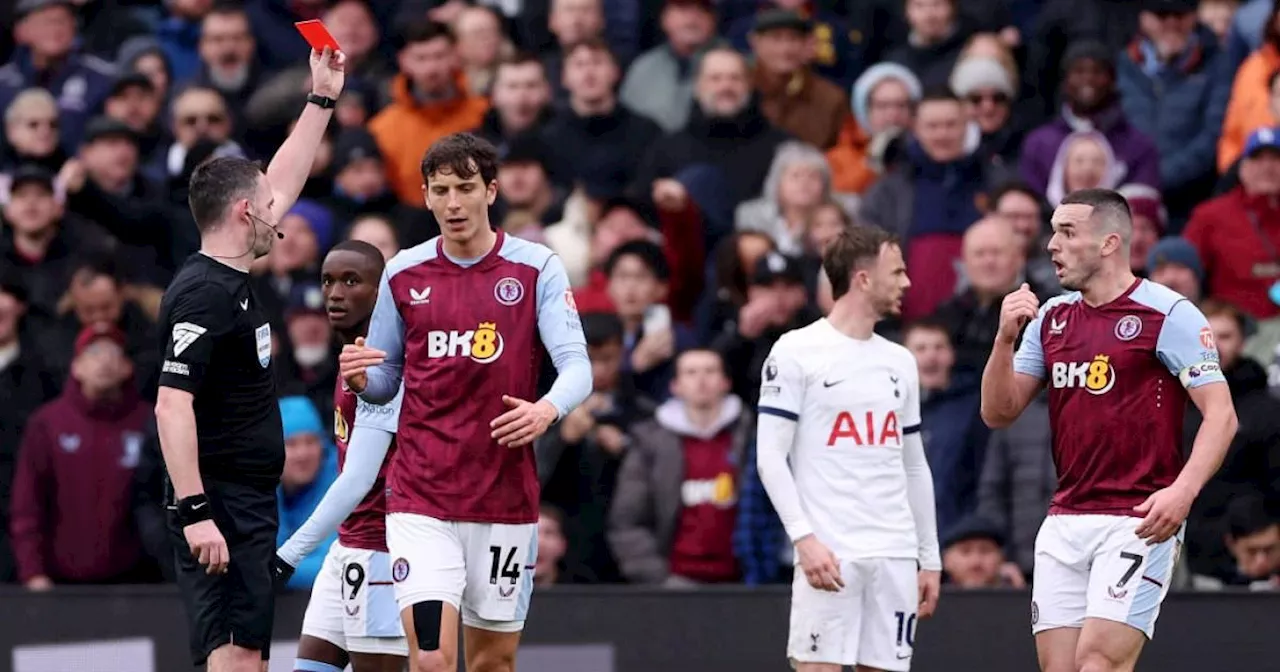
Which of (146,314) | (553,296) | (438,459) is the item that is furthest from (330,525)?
(146,314)

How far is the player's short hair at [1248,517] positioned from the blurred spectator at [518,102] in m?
5.79

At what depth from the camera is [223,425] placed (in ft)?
31.4

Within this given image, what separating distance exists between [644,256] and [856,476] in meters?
4.11

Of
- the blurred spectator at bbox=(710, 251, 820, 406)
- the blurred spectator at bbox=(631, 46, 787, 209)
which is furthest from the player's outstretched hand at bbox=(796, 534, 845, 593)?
the blurred spectator at bbox=(631, 46, 787, 209)

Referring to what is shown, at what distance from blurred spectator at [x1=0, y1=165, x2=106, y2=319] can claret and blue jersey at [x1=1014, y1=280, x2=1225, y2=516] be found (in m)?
7.91

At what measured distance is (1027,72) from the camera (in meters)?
16.4

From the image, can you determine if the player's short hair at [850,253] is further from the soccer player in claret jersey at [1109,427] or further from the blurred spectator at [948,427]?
the blurred spectator at [948,427]

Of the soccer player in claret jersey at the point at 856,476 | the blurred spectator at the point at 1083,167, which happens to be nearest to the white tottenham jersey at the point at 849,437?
the soccer player in claret jersey at the point at 856,476

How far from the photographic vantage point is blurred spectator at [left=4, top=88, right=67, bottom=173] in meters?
16.7

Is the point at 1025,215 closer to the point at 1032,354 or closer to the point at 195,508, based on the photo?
the point at 1032,354

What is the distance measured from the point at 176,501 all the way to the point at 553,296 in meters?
1.74

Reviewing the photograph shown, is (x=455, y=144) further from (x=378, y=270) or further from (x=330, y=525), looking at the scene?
(x=330, y=525)

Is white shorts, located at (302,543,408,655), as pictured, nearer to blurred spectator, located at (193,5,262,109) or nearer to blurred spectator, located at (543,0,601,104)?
blurred spectator, located at (543,0,601,104)

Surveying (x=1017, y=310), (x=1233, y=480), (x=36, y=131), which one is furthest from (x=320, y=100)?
(x=36, y=131)
